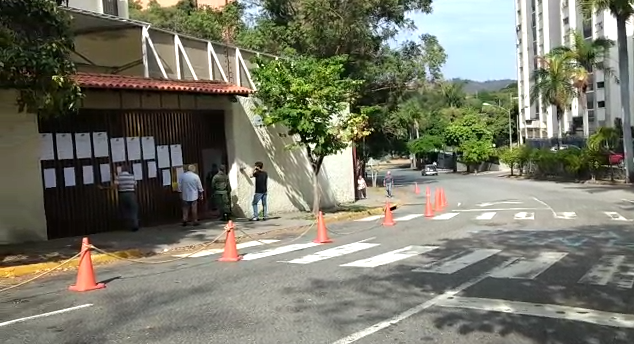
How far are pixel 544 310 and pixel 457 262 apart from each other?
3.53 meters

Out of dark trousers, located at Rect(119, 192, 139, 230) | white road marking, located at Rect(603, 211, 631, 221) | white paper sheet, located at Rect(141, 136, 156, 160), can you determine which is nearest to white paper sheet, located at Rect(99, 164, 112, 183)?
dark trousers, located at Rect(119, 192, 139, 230)

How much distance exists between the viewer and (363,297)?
326 inches

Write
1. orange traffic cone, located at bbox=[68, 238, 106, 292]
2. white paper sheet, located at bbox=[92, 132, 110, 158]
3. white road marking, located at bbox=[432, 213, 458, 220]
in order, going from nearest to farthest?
orange traffic cone, located at bbox=[68, 238, 106, 292], white paper sheet, located at bbox=[92, 132, 110, 158], white road marking, located at bbox=[432, 213, 458, 220]

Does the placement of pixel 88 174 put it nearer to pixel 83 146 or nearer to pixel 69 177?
pixel 69 177

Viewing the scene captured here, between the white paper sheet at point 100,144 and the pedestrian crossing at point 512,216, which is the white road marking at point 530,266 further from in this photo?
→ the white paper sheet at point 100,144

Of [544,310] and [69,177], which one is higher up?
[69,177]

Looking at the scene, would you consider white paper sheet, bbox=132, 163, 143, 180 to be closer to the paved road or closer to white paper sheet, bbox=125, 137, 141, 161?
white paper sheet, bbox=125, 137, 141, 161

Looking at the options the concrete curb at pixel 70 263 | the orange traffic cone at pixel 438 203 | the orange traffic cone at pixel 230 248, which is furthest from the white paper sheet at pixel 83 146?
the orange traffic cone at pixel 438 203

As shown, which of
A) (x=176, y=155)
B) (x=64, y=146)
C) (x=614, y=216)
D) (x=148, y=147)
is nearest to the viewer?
(x=64, y=146)

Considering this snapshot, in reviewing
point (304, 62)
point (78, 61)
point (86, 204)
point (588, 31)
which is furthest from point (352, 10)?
point (588, 31)

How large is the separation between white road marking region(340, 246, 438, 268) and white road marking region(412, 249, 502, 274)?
758 millimetres

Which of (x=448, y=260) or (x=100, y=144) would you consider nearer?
(x=448, y=260)

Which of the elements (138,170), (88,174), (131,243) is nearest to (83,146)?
(88,174)

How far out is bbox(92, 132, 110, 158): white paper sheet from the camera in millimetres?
16828
